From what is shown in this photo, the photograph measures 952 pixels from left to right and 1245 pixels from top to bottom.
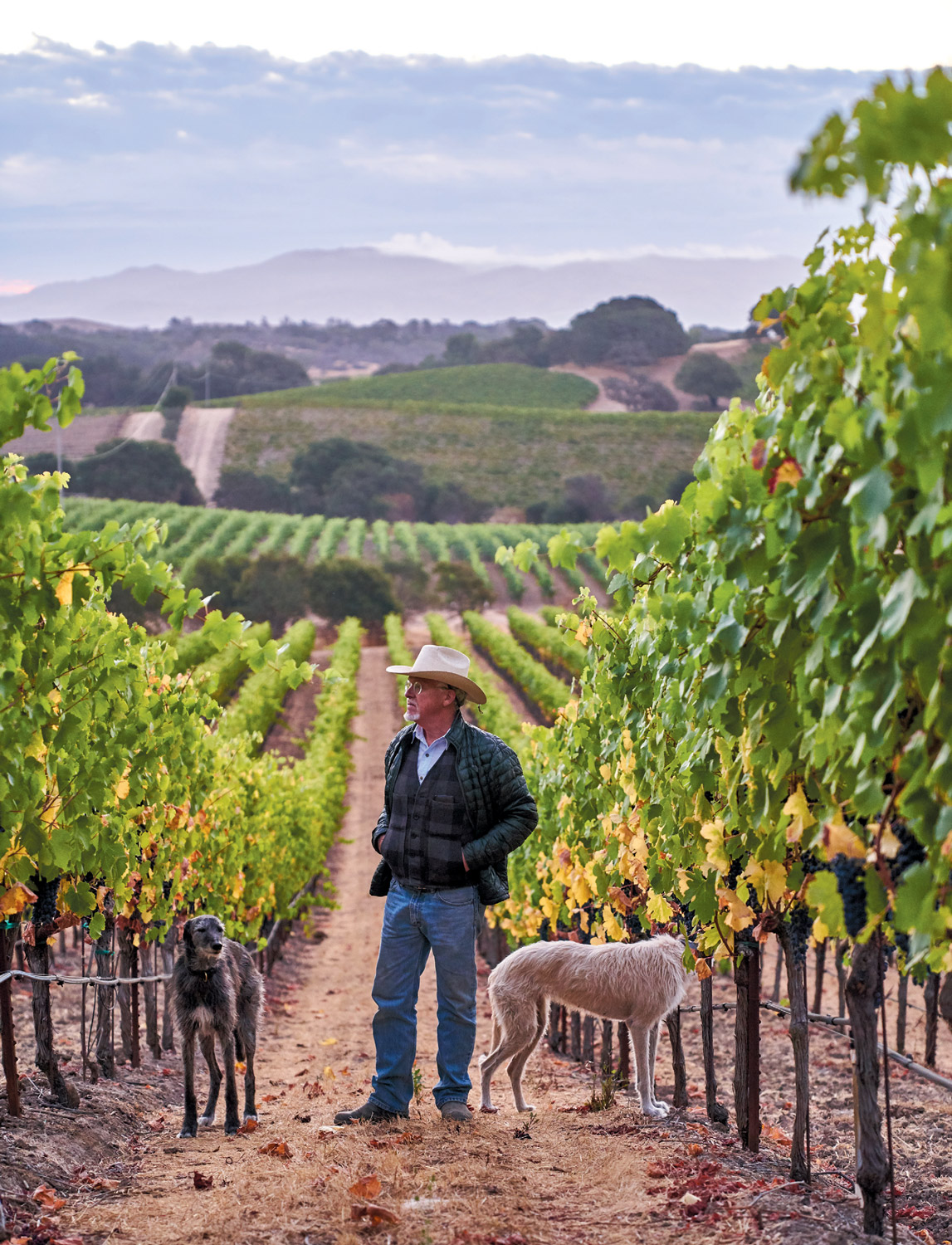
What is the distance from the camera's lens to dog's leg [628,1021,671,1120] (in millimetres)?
5496

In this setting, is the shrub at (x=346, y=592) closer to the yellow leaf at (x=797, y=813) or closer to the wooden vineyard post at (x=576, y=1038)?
the wooden vineyard post at (x=576, y=1038)

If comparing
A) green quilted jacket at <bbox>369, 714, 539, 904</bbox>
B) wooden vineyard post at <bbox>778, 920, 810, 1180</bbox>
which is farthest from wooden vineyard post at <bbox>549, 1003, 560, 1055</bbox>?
wooden vineyard post at <bbox>778, 920, 810, 1180</bbox>

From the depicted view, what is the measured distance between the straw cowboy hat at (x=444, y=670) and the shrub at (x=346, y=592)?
41258 millimetres

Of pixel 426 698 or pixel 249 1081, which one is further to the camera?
pixel 249 1081

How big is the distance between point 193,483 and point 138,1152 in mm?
73102

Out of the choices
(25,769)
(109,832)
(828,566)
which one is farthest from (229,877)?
(828,566)

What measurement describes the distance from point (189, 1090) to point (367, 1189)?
1751 mm

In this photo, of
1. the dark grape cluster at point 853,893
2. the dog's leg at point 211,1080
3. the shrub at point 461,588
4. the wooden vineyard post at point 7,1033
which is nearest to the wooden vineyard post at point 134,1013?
the dog's leg at point 211,1080

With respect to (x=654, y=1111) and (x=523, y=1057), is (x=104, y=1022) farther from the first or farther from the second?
(x=654, y=1111)

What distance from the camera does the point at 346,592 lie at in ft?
153

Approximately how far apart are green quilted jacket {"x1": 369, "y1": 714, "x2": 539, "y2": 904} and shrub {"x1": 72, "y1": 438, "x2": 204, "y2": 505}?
7071 cm

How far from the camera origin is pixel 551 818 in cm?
883

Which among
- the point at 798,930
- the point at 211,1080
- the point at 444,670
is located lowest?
the point at 211,1080

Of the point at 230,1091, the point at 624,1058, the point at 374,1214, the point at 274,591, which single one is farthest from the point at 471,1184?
the point at 274,591
